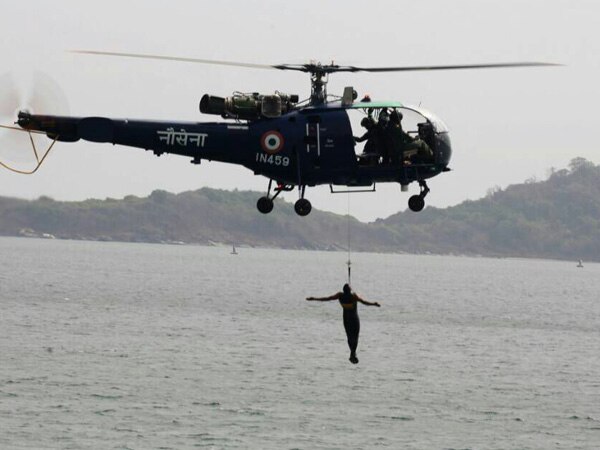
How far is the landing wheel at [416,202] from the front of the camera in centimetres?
3578

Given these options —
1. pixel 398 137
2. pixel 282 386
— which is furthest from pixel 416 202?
pixel 282 386

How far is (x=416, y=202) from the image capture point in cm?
3609

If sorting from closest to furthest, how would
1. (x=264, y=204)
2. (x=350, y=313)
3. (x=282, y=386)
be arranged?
(x=264, y=204)
(x=350, y=313)
(x=282, y=386)

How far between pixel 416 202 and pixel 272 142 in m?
5.26

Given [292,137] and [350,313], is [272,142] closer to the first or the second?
[292,137]

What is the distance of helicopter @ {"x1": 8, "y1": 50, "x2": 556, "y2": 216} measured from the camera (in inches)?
1423

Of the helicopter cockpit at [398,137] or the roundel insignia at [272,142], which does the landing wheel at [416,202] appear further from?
the roundel insignia at [272,142]

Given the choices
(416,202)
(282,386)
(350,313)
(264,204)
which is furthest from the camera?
(282,386)

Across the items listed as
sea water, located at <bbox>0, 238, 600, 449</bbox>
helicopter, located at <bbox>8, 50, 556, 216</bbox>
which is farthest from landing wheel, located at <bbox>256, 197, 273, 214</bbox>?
sea water, located at <bbox>0, 238, 600, 449</bbox>

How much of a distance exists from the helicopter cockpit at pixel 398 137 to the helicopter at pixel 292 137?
3 centimetres

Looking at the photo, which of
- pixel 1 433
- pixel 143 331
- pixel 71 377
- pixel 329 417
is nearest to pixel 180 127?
pixel 1 433

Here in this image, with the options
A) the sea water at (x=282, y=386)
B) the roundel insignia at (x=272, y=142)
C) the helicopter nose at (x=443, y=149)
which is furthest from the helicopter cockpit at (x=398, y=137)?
the sea water at (x=282, y=386)

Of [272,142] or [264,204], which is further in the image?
[272,142]

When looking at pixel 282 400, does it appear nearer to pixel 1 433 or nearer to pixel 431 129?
pixel 1 433
